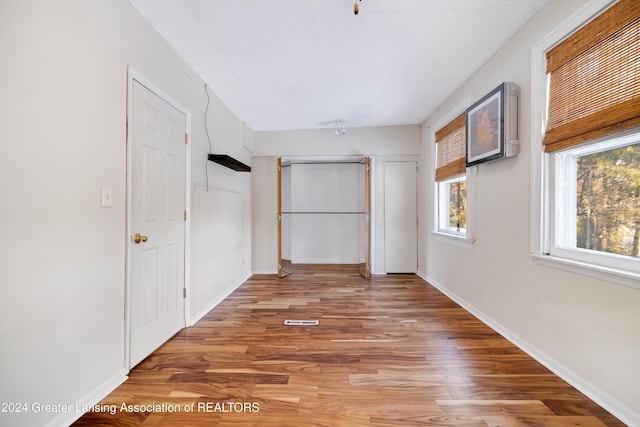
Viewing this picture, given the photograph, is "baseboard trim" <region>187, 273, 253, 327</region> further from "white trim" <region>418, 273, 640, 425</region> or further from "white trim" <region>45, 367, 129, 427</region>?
"white trim" <region>418, 273, 640, 425</region>

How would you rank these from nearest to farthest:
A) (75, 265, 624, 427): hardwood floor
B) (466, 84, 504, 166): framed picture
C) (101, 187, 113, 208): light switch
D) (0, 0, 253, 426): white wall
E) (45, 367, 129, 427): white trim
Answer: (0, 0, 253, 426): white wall, (45, 367, 129, 427): white trim, (75, 265, 624, 427): hardwood floor, (101, 187, 113, 208): light switch, (466, 84, 504, 166): framed picture

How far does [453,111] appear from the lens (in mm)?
3166

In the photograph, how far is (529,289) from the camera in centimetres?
197

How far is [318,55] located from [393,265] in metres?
3.50


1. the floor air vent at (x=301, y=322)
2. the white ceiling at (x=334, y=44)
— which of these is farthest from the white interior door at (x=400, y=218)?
the floor air vent at (x=301, y=322)

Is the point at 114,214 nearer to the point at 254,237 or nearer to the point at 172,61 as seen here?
the point at 172,61

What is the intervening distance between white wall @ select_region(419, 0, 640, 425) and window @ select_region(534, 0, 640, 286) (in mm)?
167

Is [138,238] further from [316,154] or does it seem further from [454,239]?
[454,239]

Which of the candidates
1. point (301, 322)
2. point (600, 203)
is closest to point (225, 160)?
point (301, 322)

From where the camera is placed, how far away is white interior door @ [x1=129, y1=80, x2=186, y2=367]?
1.80 m

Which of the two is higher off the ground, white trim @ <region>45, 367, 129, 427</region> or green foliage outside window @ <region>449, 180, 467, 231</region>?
green foliage outside window @ <region>449, 180, 467, 231</region>

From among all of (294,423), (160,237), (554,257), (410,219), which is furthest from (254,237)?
(554,257)

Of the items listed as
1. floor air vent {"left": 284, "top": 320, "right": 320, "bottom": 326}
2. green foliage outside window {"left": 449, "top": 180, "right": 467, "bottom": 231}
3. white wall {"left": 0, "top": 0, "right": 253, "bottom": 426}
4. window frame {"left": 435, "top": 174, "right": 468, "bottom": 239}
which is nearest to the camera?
white wall {"left": 0, "top": 0, "right": 253, "bottom": 426}

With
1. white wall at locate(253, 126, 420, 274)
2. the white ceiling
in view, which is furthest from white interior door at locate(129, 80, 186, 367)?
white wall at locate(253, 126, 420, 274)
